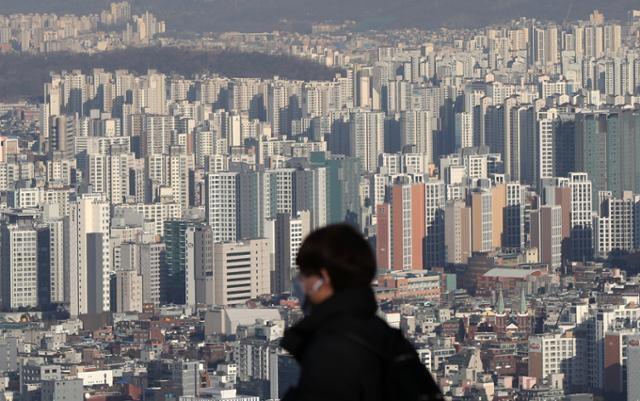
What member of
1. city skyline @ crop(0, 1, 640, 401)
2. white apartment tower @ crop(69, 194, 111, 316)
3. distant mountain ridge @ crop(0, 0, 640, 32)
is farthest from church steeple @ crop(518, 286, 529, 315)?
distant mountain ridge @ crop(0, 0, 640, 32)

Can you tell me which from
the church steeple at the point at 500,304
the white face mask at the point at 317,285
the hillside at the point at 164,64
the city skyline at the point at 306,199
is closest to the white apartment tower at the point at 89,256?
the city skyline at the point at 306,199

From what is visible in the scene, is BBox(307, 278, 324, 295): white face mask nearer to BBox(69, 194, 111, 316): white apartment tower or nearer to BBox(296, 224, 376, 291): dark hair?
BBox(296, 224, 376, 291): dark hair

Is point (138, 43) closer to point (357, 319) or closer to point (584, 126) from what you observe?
point (584, 126)

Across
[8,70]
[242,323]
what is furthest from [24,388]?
[8,70]

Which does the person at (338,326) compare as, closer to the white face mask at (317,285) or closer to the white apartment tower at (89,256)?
the white face mask at (317,285)

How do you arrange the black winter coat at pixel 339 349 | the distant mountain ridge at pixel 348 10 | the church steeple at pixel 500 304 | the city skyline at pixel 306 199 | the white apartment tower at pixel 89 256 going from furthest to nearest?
the distant mountain ridge at pixel 348 10
the white apartment tower at pixel 89 256
the church steeple at pixel 500 304
the city skyline at pixel 306 199
the black winter coat at pixel 339 349

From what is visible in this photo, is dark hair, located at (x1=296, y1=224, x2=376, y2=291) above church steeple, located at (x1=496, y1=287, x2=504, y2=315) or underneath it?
above

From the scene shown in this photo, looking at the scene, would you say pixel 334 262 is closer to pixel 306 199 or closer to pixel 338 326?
pixel 338 326

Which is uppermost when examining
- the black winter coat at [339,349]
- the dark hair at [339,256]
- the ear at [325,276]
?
the dark hair at [339,256]
